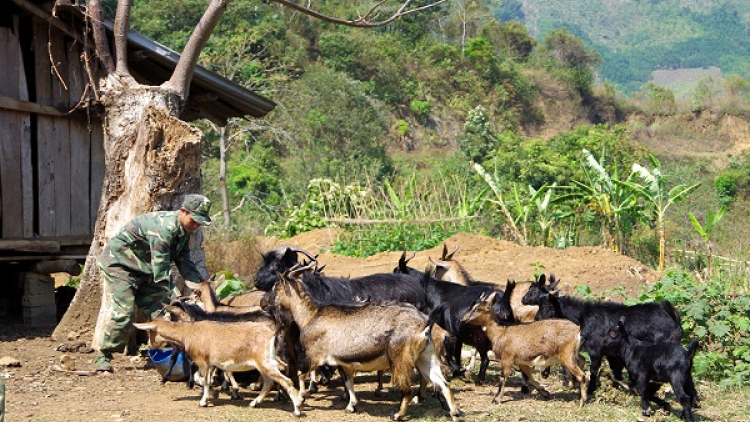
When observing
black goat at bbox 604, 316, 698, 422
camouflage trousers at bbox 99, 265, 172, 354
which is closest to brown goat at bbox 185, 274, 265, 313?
camouflage trousers at bbox 99, 265, 172, 354

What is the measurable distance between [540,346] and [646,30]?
4588 inches

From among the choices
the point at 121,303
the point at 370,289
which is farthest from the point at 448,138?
the point at 121,303

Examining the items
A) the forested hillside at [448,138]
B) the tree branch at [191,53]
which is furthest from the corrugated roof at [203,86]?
the forested hillside at [448,138]

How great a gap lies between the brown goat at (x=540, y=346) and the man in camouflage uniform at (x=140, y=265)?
3242 mm

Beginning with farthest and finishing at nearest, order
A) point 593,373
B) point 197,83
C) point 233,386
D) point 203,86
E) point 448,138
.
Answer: point 448,138
point 203,86
point 197,83
point 593,373
point 233,386

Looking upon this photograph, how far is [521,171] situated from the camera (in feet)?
105

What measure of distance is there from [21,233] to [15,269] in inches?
66.0

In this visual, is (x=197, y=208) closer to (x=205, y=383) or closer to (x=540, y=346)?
(x=205, y=383)

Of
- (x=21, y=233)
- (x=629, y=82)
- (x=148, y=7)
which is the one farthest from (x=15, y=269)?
(x=629, y=82)

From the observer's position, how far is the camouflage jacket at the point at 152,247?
939 cm

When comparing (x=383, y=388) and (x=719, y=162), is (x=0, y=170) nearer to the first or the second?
(x=383, y=388)

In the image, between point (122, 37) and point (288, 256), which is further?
point (122, 37)

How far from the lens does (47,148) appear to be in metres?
12.2

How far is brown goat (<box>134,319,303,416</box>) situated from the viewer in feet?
26.6
